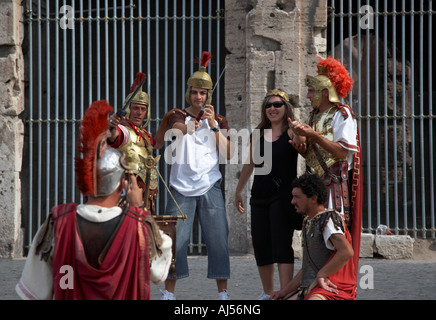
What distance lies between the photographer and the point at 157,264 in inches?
131

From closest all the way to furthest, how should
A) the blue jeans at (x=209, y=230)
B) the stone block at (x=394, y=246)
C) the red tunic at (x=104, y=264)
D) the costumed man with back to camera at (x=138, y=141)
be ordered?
the red tunic at (x=104, y=264)
the blue jeans at (x=209, y=230)
the costumed man with back to camera at (x=138, y=141)
the stone block at (x=394, y=246)

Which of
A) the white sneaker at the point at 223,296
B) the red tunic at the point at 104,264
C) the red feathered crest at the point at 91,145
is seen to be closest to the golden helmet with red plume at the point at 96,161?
the red feathered crest at the point at 91,145

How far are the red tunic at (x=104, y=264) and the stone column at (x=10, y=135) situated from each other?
4854mm

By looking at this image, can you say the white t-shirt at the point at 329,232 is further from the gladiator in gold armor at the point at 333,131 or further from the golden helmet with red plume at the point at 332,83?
the golden helmet with red plume at the point at 332,83

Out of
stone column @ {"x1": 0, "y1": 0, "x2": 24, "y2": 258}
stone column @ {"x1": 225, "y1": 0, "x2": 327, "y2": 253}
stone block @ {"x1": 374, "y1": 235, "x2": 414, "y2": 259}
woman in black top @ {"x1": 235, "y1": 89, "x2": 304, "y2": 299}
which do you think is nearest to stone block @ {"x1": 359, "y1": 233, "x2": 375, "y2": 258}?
stone block @ {"x1": 374, "y1": 235, "x2": 414, "y2": 259}

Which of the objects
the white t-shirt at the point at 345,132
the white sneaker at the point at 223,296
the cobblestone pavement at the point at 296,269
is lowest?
the cobblestone pavement at the point at 296,269

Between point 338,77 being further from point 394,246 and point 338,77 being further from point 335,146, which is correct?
point 394,246

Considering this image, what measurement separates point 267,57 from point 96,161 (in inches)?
187

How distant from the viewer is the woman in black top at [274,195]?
4855 mm

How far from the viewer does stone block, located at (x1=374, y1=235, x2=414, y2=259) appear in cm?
759

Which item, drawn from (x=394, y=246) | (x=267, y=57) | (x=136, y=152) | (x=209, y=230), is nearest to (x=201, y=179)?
(x=209, y=230)

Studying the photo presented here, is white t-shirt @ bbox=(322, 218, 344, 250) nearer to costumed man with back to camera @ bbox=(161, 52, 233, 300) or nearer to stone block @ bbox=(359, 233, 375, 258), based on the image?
costumed man with back to camera @ bbox=(161, 52, 233, 300)

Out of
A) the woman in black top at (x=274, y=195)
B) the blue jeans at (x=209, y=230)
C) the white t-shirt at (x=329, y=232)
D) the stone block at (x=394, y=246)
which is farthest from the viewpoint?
the stone block at (x=394, y=246)

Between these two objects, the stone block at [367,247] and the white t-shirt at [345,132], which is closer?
the white t-shirt at [345,132]
